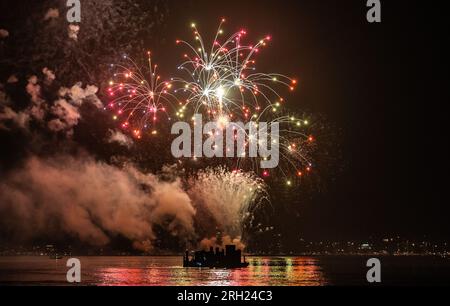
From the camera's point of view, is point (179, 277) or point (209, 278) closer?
point (209, 278)

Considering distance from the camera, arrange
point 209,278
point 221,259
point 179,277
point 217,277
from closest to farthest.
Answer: point 209,278, point 217,277, point 179,277, point 221,259

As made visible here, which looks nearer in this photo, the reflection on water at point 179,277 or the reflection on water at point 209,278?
the reflection on water at point 209,278

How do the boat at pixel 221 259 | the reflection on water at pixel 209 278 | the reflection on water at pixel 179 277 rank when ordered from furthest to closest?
the boat at pixel 221 259 → the reflection on water at pixel 179 277 → the reflection on water at pixel 209 278

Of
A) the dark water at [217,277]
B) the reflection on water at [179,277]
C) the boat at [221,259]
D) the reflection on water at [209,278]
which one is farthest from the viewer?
the boat at [221,259]

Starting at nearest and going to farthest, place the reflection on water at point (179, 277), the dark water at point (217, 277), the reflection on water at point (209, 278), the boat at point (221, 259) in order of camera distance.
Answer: the reflection on water at point (209, 278) < the reflection on water at point (179, 277) < the dark water at point (217, 277) < the boat at point (221, 259)

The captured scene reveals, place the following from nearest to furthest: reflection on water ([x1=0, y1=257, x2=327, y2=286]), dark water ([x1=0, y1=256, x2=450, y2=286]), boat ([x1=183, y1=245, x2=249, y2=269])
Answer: reflection on water ([x1=0, y1=257, x2=327, y2=286])
dark water ([x1=0, y1=256, x2=450, y2=286])
boat ([x1=183, y1=245, x2=249, y2=269])

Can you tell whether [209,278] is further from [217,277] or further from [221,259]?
[221,259]

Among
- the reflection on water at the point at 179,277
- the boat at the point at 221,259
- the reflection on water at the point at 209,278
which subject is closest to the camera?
the reflection on water at the point at 209,278

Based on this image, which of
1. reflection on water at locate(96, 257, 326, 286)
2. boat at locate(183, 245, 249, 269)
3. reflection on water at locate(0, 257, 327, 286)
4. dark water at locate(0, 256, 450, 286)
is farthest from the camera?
boat at locate(183, 245, 249, 269)

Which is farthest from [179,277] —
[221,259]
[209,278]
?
[221,259]

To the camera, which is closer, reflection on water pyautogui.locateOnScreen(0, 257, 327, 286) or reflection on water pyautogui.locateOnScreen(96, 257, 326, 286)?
reflection on water pyautogui.locateOnScreen(96, 257, 326, 286)
